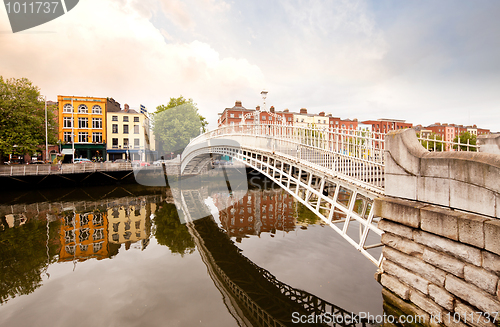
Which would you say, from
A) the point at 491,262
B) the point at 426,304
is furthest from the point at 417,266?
the point at 491,262

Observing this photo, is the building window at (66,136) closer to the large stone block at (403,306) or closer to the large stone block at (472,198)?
the large stone block at (403,306)

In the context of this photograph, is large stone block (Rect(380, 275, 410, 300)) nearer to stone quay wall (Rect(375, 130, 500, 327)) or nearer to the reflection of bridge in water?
stone quay wall (Rect(375, 130, 500, 327))

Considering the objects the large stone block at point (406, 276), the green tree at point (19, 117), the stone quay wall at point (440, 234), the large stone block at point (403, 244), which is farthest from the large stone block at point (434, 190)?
the green tree at point (19, 117)

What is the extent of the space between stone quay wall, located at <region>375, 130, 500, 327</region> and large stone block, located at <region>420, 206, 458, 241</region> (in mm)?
12

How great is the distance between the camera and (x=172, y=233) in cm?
1185

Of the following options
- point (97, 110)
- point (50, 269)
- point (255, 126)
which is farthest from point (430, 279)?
point (97, 110)

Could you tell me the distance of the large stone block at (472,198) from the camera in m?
3.12

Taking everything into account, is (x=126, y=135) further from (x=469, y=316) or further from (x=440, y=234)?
(x=469, y=316)

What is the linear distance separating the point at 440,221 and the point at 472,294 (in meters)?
1.00

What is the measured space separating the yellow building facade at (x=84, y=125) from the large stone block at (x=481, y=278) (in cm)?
4443

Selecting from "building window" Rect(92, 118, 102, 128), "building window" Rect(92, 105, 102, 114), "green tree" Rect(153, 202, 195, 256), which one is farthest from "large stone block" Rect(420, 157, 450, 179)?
"building window" Rect(92, 105, 102, 114)

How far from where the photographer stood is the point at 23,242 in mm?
10266

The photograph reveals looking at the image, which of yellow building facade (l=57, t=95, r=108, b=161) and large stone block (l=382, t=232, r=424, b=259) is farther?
yellow building facade (l=57, t=95, r=108, b=161)

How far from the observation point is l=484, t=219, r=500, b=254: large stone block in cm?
289
